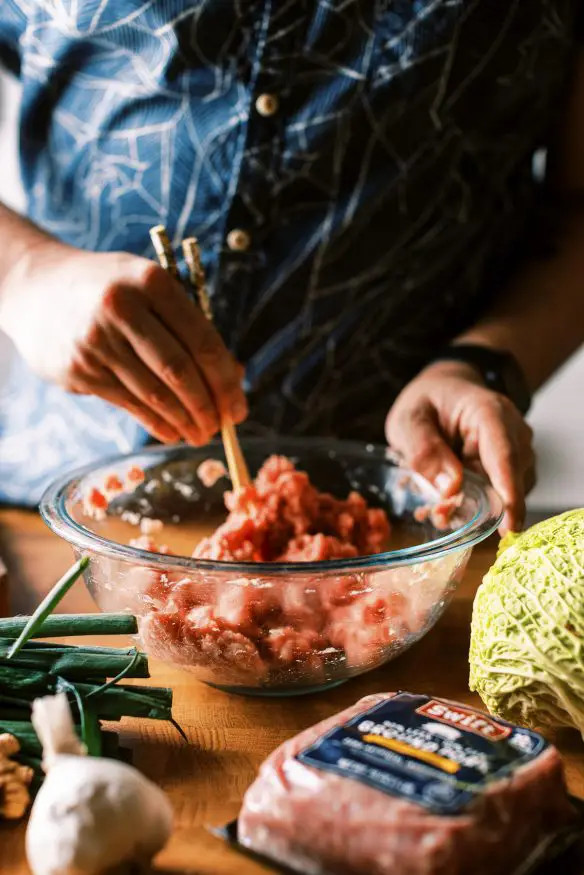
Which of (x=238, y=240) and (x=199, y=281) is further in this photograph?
(x=238, y=240)

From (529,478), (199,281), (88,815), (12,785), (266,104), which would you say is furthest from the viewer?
(266,104)

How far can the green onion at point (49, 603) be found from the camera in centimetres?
100

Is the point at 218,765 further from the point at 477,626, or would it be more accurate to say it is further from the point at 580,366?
the point at 580,366

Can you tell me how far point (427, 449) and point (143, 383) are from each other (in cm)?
47

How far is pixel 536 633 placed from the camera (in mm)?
1015

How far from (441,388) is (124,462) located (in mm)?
547

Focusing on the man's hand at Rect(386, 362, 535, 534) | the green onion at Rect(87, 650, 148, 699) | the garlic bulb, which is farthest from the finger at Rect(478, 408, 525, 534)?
the garlic bulb

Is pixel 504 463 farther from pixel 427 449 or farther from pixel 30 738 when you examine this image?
pixel 30 738

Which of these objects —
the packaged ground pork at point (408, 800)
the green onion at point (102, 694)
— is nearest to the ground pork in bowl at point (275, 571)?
the green onion at point (102, 694)

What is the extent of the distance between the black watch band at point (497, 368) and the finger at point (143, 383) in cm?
58

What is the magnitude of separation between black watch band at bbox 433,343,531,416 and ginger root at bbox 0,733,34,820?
3.54 ft

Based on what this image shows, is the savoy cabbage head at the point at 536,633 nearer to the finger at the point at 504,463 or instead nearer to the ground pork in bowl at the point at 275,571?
the ground pork in bowl at the point at 275,571

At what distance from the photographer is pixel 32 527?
1766 mm

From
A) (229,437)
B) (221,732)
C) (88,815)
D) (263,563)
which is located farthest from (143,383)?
(88,815)
